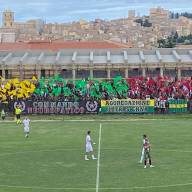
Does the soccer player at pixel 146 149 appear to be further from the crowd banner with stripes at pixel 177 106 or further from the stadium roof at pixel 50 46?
the stadium roof at pixel 50 46

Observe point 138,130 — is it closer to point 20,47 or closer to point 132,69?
point 132,69

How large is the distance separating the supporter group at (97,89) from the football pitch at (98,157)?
30.0 feet

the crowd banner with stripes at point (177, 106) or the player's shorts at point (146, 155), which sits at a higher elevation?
the crowd banner with stripes at point (177, 106)

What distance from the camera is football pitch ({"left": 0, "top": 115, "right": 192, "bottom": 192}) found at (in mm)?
26578

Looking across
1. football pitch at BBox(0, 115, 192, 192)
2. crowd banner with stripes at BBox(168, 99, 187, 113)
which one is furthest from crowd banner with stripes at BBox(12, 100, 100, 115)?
crowd banner with stripes at BBox(168, 99, 187, 113)

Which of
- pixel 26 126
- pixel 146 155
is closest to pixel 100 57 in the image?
pixel 26 126

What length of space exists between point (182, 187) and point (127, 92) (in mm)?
38771

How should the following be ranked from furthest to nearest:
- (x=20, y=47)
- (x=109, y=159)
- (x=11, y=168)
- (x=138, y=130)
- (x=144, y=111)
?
Result: (x=20, y=47) < (x=144, y=111) < (x=138, y=130) < (x=109, y=159) < (x=11, y=168)

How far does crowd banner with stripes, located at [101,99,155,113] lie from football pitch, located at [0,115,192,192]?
693 cm

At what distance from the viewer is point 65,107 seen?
6125cm

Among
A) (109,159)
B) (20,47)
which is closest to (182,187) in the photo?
(109,159)

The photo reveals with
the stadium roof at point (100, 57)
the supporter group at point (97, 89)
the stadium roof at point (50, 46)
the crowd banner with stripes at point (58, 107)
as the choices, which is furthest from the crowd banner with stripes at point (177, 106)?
the stadium roof at point (50, 46)

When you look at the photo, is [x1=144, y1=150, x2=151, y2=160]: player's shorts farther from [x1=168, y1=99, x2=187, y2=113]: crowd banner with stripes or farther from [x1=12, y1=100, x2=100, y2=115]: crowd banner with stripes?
[x1=168, y1=99, x2=187, y2=113]: crowd banner with stripes

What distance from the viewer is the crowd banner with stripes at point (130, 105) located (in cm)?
6100
